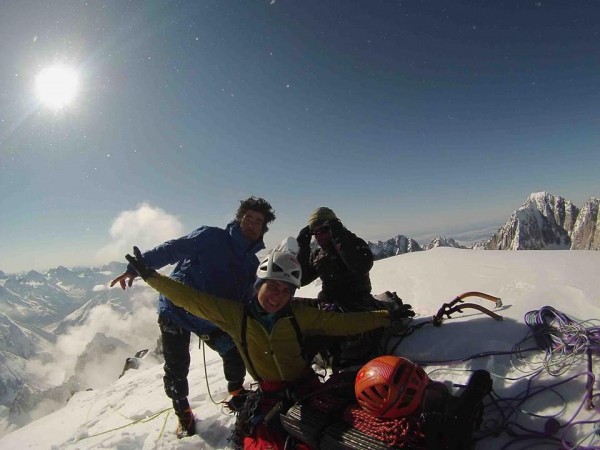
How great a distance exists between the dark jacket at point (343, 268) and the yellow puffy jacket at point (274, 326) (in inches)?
44.8

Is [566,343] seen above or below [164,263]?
below

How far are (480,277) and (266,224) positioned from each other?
600 cm

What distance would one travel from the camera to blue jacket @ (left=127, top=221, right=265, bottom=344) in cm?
568

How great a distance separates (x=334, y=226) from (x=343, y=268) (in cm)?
79

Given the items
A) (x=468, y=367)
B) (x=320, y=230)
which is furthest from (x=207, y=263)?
(x=468, y=367)

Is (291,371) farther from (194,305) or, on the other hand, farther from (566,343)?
(566,343)

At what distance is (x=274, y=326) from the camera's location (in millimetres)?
4414

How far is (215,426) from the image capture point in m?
5.75

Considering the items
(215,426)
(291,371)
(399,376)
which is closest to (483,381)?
(399,376)

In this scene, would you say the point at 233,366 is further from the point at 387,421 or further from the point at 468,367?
the point at 468,367

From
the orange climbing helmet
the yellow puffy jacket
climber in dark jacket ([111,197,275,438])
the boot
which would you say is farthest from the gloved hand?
the boot

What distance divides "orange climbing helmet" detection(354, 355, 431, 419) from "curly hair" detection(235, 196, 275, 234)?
3.39m

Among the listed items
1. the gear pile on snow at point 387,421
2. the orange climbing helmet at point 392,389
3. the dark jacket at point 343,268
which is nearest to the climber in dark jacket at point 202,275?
the dark jacket at point 343,268

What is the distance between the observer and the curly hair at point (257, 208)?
19.5 ft
